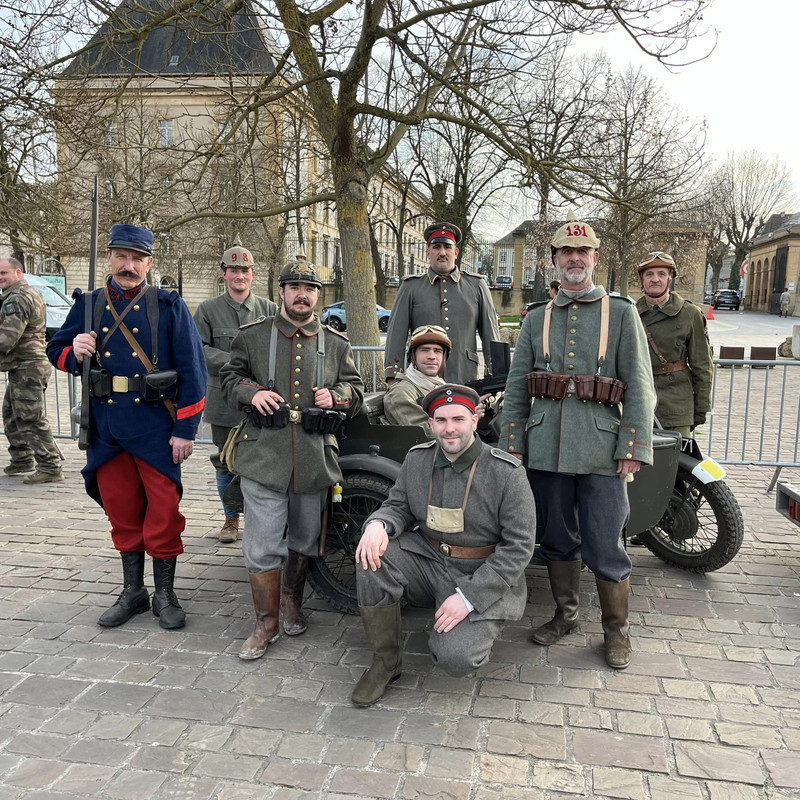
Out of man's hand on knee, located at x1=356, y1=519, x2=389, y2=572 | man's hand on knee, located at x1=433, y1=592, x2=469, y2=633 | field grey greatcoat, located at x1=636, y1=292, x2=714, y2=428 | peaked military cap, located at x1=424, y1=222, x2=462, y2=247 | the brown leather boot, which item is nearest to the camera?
man's hand on knee, located at x1=433, y1=592, x2=469, y2=633

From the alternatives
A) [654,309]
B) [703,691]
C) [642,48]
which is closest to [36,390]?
[654,309]

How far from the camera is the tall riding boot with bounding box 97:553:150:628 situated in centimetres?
395

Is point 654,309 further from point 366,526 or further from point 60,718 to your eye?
point 60,718

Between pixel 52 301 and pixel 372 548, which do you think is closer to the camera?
pixel 372 548

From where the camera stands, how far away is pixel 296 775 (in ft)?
8.59

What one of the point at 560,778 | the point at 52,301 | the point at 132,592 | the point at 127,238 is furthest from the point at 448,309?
the point at 52,301

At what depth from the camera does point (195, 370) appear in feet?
12.9

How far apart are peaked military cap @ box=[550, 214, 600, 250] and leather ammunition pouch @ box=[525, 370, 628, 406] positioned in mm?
620

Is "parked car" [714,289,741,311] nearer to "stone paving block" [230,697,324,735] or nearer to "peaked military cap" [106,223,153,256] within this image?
"peaked military cap" [106,223,153,256]

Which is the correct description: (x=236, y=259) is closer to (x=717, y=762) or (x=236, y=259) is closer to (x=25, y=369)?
(x=25, y=369)

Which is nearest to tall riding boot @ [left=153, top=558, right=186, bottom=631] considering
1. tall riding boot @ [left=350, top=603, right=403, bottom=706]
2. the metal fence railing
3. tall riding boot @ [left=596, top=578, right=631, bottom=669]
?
tall riding boot @ [left=350, top=603, right=403, bottom=706]

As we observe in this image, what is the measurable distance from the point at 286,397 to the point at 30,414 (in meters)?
4.27

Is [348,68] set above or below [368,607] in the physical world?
above

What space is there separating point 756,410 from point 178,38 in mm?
9608
